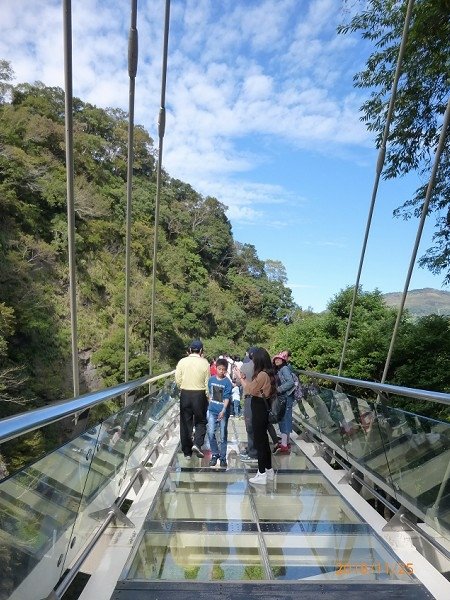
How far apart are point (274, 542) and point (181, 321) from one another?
2773 cm

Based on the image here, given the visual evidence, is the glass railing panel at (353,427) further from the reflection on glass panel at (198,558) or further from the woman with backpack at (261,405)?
the reflection on glass panel at (198,558)

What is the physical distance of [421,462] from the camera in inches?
93.8

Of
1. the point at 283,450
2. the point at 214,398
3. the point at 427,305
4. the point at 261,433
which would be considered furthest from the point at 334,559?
the point at 427,305

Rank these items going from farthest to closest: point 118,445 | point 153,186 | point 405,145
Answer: point 153,186 → point 405,145 → point 118,445

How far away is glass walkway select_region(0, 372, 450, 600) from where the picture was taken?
5.54 feet

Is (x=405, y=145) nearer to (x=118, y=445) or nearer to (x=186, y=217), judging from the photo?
(x=118, y=445)

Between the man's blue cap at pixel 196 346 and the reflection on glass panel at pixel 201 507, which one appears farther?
the man's blue cap at pixel 196 346

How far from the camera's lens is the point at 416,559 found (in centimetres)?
213

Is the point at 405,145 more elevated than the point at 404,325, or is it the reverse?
the point at 405,145

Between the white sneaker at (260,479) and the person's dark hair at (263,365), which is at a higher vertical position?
the person's dark hair at (263,365)

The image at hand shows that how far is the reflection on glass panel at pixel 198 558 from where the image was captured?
2.08m

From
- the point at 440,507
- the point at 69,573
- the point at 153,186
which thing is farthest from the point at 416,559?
the point at 153,186

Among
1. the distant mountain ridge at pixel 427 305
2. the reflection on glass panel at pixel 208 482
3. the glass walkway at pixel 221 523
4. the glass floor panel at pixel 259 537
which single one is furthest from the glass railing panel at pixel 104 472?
the distant mountain ridge at pixel 427 305

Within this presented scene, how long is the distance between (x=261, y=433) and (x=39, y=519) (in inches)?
91.3
